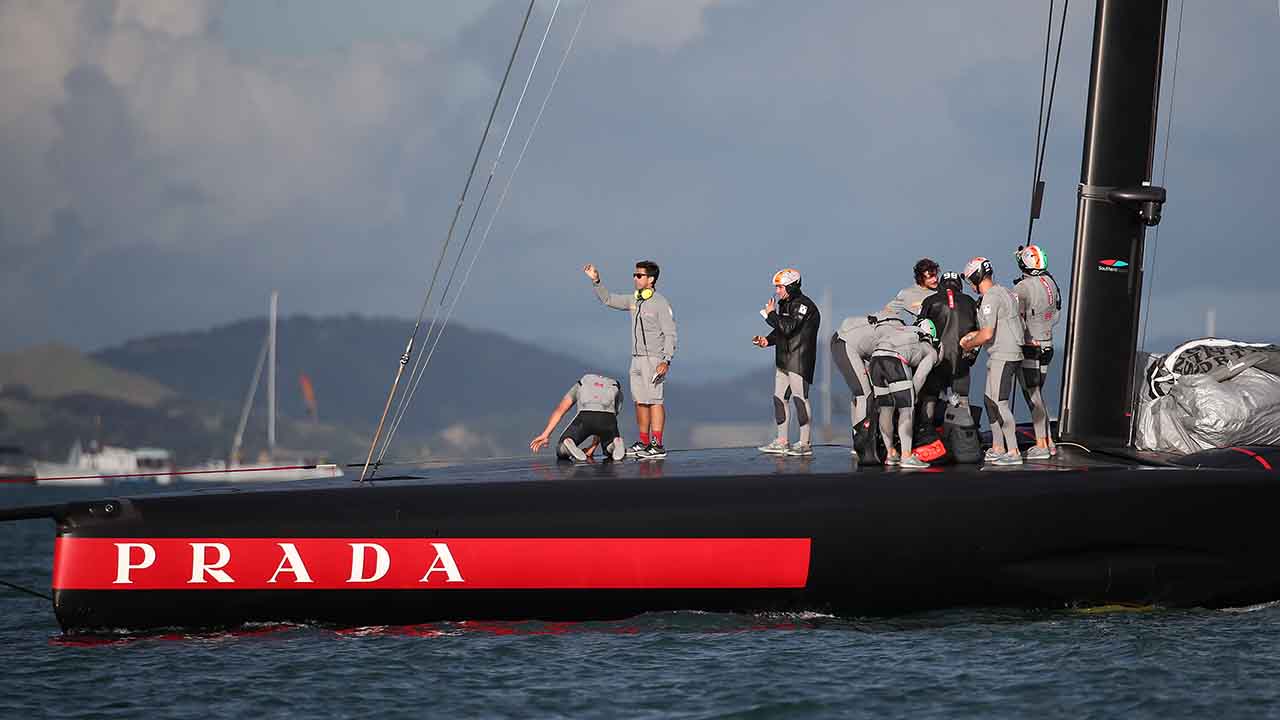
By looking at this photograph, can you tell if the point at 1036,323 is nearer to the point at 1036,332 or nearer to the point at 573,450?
the point at 1036,332

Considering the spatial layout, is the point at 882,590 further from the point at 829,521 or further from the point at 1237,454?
the point at 1237,454

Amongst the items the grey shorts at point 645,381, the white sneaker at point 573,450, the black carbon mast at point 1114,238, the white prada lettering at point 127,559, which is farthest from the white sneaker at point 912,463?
A: the white prada lettering at point 127,559

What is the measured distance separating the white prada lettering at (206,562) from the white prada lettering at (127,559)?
0.29 meters

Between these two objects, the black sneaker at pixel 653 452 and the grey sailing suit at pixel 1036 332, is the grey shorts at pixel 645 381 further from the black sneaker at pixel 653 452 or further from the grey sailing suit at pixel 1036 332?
the grey sailing suit at pixel 1036 332

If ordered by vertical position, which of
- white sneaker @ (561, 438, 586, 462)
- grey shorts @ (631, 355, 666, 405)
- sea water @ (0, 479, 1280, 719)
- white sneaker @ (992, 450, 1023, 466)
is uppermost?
grey shorts @ (631, 355, 666, 405)

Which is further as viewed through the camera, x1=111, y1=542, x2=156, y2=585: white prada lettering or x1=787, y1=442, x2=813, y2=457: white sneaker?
x1=787, y1=442, x2=813, y2=457: white sneaker

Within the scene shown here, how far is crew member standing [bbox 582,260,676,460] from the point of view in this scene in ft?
45.3

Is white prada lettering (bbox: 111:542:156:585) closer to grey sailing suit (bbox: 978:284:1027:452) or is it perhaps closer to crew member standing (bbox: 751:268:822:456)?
crew member standing (bbox: 751:268:822:456)

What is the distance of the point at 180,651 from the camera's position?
35.2 ft

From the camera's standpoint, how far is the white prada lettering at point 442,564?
11055 millimetres

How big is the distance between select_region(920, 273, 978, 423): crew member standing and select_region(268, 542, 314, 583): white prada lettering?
17.4 ft

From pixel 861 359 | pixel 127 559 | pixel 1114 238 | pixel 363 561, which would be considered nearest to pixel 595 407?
pixel 861 359

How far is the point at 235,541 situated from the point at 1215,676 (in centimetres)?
689

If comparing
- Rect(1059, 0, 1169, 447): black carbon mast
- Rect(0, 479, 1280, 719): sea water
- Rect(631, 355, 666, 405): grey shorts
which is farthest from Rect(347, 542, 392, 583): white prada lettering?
Rect(1059, 0, 1169, 447): black carbon mast
